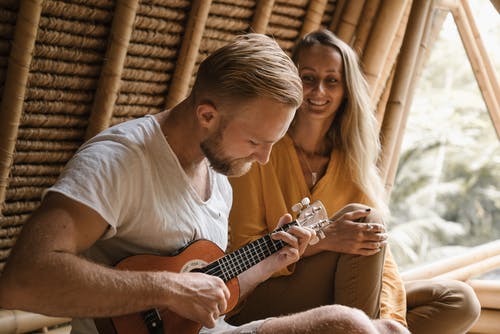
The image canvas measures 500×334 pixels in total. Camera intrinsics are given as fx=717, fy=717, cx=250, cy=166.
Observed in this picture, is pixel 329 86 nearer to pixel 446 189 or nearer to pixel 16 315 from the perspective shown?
pixel 16 315

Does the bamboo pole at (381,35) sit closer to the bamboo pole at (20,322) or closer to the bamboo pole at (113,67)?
the bamboo pole at (113,67)

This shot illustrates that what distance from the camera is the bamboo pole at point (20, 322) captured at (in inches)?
80.5

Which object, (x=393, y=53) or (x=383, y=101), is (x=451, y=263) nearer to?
(x=383, y=101)

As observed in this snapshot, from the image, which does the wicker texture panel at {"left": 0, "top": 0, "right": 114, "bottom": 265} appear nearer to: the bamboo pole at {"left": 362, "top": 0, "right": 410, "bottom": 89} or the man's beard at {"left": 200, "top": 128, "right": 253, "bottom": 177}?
the man's beard at {"left": 200, "top": 128, "right": 253, "bottom": 177}

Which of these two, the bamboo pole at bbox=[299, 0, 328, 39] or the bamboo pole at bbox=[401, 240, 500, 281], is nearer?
the bamboo pole at bbox=[299, 0, 328, 39]

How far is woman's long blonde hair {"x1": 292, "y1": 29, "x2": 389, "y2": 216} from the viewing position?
2098 millimetres

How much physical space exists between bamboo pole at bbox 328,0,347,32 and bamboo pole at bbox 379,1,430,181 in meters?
0.26

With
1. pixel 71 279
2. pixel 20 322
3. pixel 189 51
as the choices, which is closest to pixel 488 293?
pixel 189 51

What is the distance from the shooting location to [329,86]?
2.08 meters

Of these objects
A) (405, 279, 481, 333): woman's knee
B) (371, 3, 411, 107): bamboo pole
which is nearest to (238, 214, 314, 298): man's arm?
(405, 279, 481, 333): woman's knee

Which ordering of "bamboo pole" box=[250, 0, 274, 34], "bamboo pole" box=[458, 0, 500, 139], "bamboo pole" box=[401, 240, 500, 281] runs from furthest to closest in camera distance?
"bamboo pole" box=[458, 0, 500, 139] < "bamboo pole" box=[401, 240, 500, 281] < "bamboo pole" box=[250, 0, 274, 34]

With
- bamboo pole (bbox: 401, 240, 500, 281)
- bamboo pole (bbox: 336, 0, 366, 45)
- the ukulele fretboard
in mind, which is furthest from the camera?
bamboo pole (bbox: 401, 240, 500, 281)

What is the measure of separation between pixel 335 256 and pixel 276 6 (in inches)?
40.1

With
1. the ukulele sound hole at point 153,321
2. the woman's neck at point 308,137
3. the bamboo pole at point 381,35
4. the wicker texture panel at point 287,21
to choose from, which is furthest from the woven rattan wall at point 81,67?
the ukulele sound hole at point 153,321
